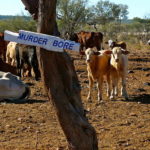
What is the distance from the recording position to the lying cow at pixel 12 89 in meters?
11.5

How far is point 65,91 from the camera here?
493cm

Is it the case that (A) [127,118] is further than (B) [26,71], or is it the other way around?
(B) [26,71]

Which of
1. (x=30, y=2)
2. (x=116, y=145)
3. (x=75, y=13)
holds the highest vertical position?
(x=75, y=13)

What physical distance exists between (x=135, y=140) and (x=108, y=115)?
2.36m

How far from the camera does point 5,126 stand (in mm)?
8648

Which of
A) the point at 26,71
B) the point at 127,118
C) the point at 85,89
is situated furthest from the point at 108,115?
the point at 26,71

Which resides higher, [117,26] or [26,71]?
[117,26]

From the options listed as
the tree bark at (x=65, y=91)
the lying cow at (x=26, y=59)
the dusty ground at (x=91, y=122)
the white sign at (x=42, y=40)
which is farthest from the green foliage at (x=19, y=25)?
the white sign at (x=42, y=40)

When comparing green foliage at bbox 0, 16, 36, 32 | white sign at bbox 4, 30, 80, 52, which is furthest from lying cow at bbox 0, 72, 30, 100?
green foliage at bbox 0, 16, 36, 32

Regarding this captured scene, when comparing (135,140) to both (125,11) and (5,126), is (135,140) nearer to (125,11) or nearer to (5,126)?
(5,126)

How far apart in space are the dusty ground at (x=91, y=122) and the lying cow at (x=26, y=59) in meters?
3.58

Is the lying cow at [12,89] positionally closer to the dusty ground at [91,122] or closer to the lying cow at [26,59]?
the dusty ground at [91,122]

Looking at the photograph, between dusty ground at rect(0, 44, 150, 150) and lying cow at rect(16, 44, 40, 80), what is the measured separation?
3.58 m

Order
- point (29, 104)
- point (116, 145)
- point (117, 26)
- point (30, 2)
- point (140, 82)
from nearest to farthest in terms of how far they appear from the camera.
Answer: point (30, 2) < point (116, 145) < point (29, 104) < point (140, 82) < point (117, 26)
